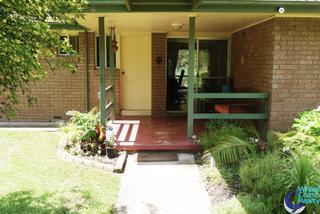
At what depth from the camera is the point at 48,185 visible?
490 cm

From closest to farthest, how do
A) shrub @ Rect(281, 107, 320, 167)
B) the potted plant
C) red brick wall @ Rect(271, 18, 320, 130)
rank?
1. shrub @ Rect(281, 107, 320, 167)
2. the potted plant
3. red brick wall @ Rect(271, 18, 320, 130)

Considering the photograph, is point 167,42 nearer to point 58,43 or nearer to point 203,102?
point 203,102

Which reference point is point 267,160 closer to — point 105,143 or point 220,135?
point 220,135

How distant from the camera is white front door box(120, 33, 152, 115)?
33.3 ft

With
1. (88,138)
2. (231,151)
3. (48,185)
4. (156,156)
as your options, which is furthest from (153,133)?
(48,185)

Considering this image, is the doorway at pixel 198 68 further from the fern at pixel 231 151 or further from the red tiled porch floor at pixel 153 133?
the fern at pixel 231 151

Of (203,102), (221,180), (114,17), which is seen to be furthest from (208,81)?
(221,180)

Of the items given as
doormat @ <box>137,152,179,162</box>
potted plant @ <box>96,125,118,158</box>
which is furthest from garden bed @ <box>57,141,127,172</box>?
doormat @ <box>137,152,179,162</box>

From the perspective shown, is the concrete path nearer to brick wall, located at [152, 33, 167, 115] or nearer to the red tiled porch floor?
the red tiled porch floor

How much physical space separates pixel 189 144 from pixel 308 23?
3292 mm

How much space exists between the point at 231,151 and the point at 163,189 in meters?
1.40

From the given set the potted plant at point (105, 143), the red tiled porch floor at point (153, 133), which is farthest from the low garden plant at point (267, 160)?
the potted plant at point (105, 143)

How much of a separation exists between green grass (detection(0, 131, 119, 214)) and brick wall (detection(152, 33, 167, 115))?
409 cm

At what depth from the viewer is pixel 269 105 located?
265 inches
